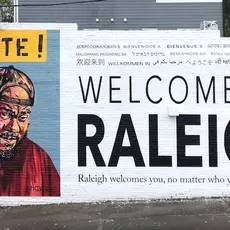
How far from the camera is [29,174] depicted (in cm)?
956

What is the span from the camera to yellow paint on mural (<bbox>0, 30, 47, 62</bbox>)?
952 cm

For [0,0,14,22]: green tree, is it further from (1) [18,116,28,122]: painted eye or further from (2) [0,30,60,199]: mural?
(1) [18,116,28,122]: painted eye

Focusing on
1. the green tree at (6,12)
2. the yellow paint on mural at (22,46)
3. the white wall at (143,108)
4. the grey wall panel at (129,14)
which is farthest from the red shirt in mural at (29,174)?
the green tree at (6,12)

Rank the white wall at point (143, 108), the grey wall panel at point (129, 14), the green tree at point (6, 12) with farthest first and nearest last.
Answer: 1. the green tree at point (6, 12)
2. the grey wall panel at point (129, 14)
3. the white wall at point (143, 108)

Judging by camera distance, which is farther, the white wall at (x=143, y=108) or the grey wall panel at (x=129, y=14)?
the grey wall panel at (x=129, y=14)

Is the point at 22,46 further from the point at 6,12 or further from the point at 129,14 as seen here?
the point at 6,12

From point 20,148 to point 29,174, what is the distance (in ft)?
1.84

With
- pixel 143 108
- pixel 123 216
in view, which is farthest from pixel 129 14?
pixel 123 216

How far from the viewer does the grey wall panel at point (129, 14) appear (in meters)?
17.6

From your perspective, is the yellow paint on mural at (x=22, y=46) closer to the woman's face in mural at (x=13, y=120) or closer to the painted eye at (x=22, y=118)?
the woman's face in mural at (x=13, y=120)

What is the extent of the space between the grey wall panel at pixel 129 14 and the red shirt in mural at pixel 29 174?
9.34 m

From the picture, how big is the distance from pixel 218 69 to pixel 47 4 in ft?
33.4

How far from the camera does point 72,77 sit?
952 centimetres

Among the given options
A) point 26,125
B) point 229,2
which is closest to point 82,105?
point 26,125
